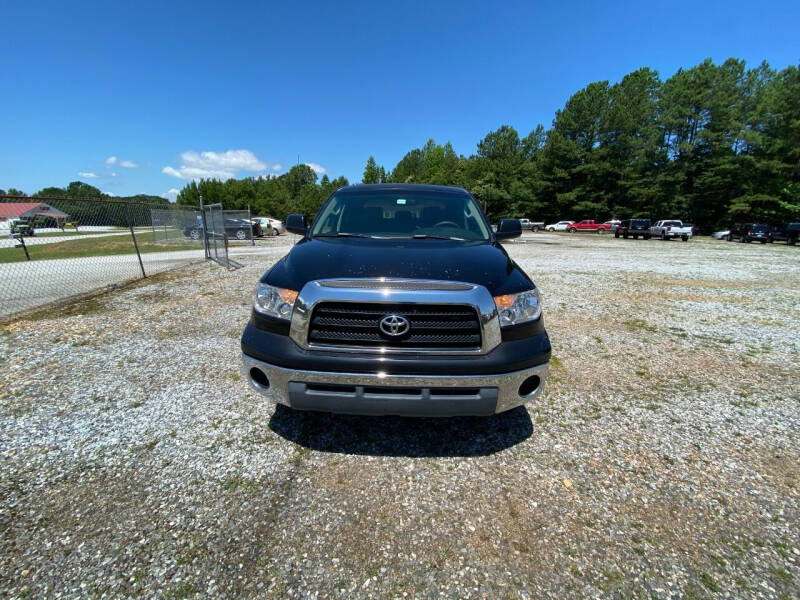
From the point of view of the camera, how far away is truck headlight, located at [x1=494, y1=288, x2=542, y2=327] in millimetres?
2205

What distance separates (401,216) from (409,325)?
174 cm

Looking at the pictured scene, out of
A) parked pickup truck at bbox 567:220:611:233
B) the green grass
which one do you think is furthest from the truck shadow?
parked pickup truck at bbox 567:220:611:233

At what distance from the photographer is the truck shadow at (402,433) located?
8.29ft

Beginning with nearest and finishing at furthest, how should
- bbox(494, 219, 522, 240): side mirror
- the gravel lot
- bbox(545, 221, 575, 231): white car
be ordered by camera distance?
1. the gravel lot
2. bbox(494, 219, 522, 240): side mirror
3. bbox(545, 221, 575, 231): white car

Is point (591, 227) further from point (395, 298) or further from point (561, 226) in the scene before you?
point (395, 298)

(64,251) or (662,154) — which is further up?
(662,154)

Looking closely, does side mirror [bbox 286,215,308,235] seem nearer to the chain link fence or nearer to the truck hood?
the truck hood

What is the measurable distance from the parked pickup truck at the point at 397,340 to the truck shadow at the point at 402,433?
0.55m

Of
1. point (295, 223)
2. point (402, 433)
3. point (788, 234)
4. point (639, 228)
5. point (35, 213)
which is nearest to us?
point (402, 433)

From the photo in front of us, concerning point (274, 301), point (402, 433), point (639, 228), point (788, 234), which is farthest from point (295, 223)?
Answer: point (788, 234)

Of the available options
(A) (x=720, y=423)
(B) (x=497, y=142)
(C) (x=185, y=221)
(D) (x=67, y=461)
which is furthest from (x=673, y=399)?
(B) (x=497, y=142)

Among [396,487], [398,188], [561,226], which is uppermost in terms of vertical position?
[398,188]

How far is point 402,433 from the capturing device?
2703mm

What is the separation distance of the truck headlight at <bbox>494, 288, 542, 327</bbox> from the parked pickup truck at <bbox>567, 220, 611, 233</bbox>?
160ft
